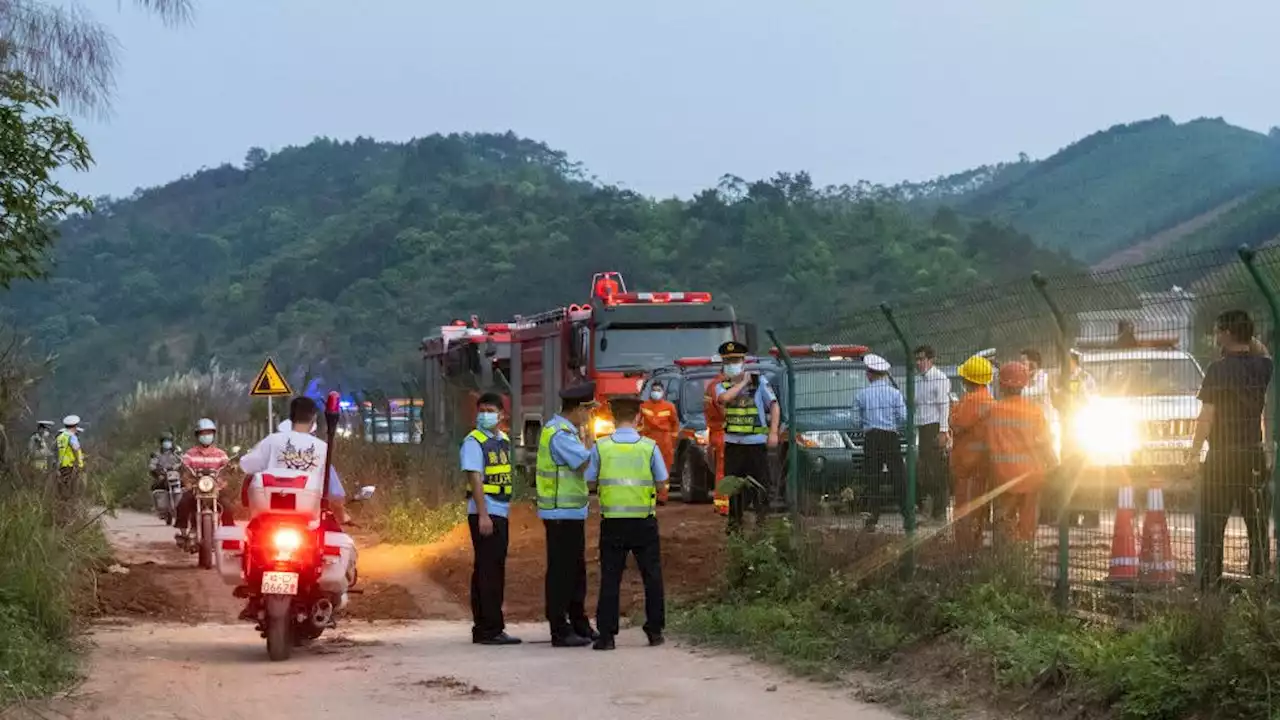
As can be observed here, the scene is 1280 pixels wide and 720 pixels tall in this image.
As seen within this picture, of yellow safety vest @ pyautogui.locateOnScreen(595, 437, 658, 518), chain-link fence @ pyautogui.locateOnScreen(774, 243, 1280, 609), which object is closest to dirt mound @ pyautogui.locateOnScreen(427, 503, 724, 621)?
chain-link fence @ pyautogui.locateOnScreen(774, 243, 1280, 609)

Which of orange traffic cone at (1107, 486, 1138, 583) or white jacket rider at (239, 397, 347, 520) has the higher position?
white jacket rider at (239, 397, 347, 520)

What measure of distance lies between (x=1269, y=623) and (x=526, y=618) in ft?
27.1

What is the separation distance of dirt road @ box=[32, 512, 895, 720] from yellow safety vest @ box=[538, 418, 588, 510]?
101 centimetres

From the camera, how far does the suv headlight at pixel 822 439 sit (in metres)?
13.8

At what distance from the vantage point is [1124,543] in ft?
31.9

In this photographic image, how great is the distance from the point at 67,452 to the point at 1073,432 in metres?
15.8

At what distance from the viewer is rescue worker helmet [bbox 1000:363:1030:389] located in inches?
450

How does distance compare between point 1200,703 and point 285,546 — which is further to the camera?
point 285,546

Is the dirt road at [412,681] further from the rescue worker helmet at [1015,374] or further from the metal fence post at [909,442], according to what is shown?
the rescue worker helmet at [1015,374]

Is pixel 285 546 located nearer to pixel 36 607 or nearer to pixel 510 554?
pixel 36 607

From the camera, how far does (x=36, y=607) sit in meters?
11.5

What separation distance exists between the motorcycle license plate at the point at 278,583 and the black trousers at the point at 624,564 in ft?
6.71

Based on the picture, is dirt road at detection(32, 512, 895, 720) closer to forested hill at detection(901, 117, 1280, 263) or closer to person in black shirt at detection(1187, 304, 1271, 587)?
person in black shirt at detection(1187, 304, 1271, 587)

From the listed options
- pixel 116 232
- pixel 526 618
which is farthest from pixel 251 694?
pixel 116 232
